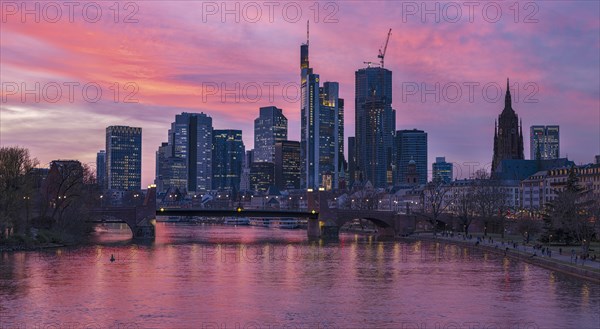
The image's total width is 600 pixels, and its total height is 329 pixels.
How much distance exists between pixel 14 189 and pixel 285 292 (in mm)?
55134

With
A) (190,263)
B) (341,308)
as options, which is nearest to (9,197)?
(190,263)

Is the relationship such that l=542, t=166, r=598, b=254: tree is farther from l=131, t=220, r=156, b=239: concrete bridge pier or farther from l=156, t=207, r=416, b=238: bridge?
l=131, t=220, r=156, b=239: concrete bridge pier

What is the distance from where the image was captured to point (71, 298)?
201ft

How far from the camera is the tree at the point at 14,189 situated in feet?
340

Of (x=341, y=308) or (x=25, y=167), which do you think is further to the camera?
(x=25, y=167)

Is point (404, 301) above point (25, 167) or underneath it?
underneath

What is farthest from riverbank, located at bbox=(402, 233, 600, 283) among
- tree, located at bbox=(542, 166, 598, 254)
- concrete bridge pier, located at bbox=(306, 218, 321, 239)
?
concrete bridge pier, located at bbox=(306, 218, 321, 239)

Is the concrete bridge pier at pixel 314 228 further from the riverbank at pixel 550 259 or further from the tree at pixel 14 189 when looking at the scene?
the tree at pixel 14 189

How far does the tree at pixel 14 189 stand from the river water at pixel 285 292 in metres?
7.50

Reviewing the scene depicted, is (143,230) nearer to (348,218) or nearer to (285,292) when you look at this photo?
(348,218)

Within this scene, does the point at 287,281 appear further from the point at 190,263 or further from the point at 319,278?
the point at 190,263

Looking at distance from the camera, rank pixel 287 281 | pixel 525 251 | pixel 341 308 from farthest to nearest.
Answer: pixel 525 251 < pixel 287 281 < pixel 341 308

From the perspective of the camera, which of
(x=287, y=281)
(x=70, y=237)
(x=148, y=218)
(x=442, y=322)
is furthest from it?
(x=148, y=218)

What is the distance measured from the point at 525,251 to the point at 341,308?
48.2 meters
